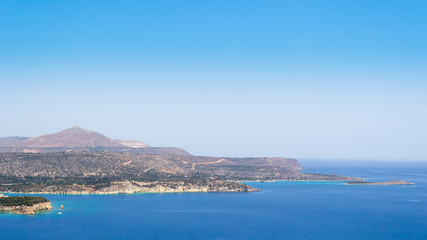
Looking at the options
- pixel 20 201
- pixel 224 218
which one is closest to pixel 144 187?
pixel 20 201

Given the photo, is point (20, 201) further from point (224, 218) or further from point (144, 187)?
point (144, 187)

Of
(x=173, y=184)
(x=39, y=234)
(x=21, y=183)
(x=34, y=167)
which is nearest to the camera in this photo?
(x=39, y=234)

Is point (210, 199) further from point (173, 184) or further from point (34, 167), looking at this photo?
point (34, 167)

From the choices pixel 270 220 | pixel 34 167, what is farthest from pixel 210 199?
pixel 34 167

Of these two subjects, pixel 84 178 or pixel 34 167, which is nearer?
pixel 84 178

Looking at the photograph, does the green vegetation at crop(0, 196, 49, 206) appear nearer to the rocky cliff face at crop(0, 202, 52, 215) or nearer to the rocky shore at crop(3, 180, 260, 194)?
the rocky cliff face at crop(0, 202, 52, 215)

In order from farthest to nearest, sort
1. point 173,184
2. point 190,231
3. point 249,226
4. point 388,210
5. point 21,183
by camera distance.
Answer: point 173,184 → point 21,183 → point 388,210 → point 249,226 → point 190,231

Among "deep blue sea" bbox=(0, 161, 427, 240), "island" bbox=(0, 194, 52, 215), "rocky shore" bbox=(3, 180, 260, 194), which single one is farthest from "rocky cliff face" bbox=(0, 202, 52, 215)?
"rocky shore" bbox=(3, 180, 260, 194)

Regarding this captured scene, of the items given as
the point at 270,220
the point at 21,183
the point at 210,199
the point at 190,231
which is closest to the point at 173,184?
the point at 210,199

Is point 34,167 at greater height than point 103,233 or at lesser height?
greater
